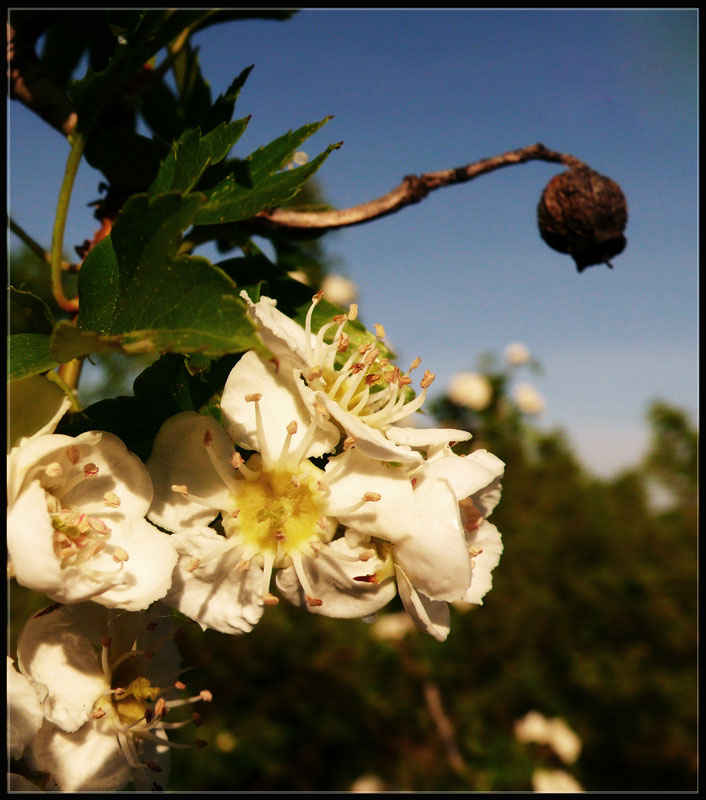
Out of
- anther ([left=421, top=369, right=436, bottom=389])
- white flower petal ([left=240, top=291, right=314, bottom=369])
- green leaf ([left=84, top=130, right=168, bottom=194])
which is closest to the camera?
white flower petal ([left=240, top=291, right=314, bottom=369])

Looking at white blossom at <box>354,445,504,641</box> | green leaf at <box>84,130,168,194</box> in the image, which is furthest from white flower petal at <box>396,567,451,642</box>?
green leaf at <box>84,130,168,194</box>

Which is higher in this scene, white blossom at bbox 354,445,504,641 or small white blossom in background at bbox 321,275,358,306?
small white blossom in background at bbox 321,275,358,306

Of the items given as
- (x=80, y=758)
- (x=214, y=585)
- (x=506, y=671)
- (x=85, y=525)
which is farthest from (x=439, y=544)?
(x=506, y=671)

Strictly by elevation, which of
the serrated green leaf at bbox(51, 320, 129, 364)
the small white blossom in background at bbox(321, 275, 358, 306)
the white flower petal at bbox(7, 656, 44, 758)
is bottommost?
the white flower petal at bbox(7, 656, 44, 758)

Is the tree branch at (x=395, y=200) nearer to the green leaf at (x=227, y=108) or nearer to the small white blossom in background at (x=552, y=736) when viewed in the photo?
the green leaf at (x=227, y=108)

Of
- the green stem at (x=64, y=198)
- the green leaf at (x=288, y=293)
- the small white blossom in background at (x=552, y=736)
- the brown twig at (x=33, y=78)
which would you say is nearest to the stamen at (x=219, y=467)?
the green leaf at (x=288, y=293)

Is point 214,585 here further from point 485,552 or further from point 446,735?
point 446,735

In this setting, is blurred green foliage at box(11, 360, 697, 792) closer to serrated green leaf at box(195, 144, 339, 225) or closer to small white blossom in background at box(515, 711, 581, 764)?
small white blossom in background at box(515, 711, 581, 764)

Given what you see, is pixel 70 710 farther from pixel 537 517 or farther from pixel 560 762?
pixel 537 517
